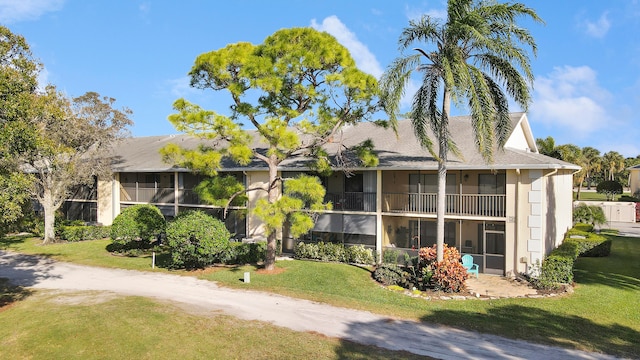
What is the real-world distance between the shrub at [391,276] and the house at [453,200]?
3012 millimetres

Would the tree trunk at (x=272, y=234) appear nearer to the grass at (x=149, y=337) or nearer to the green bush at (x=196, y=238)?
the green bush at (x=196, y=238)

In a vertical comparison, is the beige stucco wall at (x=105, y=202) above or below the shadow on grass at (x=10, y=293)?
above

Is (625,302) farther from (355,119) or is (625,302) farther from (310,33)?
(310,33)

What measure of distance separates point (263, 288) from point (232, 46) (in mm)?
10230

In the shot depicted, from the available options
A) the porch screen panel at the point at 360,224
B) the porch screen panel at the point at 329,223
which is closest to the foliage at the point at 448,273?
the porch screen panel at the point at 360,224

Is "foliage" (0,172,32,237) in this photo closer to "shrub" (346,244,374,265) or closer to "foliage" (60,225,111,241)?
"shrub" (346,244,374,265)

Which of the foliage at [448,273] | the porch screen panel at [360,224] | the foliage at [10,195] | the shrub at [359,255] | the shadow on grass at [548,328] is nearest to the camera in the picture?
the shadow on grass at [548,328]

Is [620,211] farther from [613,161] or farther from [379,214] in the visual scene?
[613,161]

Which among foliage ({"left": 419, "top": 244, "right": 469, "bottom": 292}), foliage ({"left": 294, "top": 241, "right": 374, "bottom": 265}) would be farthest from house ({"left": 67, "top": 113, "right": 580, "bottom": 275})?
foliage ({"left": 419, "top": 244, "right": 469, "bottom": 292})

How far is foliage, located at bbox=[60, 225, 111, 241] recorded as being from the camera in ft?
95.8

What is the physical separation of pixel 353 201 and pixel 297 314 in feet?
32.4

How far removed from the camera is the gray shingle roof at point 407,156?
1806cm

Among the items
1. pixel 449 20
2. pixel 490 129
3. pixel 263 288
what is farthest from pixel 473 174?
pixel 263 288

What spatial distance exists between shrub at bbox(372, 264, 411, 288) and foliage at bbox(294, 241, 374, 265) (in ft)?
8.35
